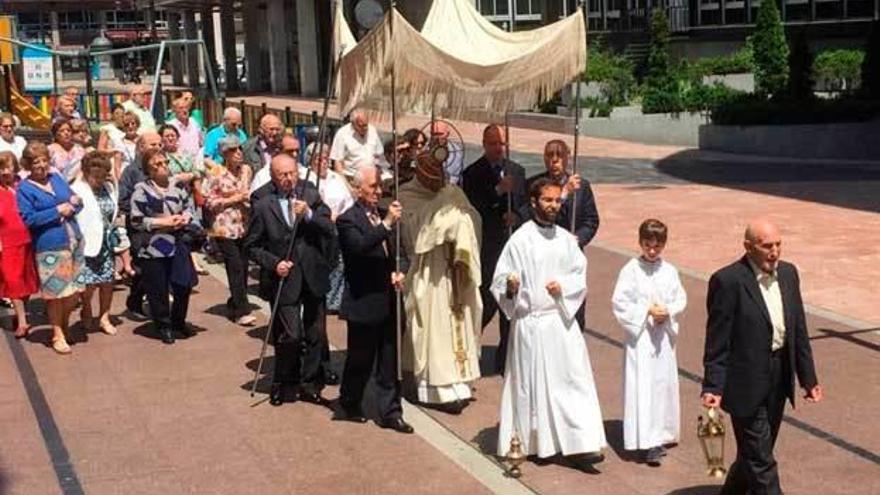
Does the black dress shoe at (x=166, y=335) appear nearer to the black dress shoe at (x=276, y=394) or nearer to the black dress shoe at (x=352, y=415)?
the black dress shoe at (x=276, y=394)

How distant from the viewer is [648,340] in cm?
684

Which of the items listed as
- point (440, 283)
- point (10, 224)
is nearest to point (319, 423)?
point (440, 283)

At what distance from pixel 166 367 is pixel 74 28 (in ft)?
324

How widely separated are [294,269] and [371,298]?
0.72 m

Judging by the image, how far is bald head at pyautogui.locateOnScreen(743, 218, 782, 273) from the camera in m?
5.50

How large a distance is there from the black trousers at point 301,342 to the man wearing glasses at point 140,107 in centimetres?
603

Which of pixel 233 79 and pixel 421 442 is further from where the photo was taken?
pixel 233 79

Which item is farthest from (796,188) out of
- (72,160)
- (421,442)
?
(421,442)

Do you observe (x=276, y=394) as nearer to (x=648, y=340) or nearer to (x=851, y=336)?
(x=648, y=340)

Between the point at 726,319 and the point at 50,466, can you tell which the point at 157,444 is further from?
the point at 726,319

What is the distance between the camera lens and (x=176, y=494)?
Result: 6.56 m

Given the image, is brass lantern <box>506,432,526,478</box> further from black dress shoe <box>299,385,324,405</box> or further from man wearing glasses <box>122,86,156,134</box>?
man wearing glasses <box>122,86,156,134</box>

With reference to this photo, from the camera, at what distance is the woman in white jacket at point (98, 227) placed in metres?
10.1

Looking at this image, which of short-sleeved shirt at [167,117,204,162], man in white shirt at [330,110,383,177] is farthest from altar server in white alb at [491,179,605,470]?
short-sleeved shirt at [167,117,204,162]
